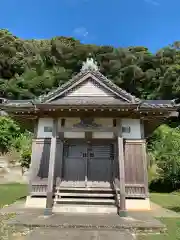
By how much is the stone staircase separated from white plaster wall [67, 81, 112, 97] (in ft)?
14.7

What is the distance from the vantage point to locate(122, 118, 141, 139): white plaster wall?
10168 mm

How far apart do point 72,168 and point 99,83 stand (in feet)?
14.3

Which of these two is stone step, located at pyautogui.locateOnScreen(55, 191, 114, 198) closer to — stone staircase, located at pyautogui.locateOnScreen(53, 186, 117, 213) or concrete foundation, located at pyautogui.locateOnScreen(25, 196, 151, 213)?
stone staircase, located at pyautogui.locateOnScreen(53, 186, 117, 213)

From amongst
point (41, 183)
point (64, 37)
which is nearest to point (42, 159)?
point (41, 183)

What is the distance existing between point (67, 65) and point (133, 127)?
41292 mm

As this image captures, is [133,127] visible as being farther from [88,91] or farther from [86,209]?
[86,209]

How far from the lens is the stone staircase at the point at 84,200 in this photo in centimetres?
889

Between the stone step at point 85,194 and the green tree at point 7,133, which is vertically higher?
the green tree at point 7,133

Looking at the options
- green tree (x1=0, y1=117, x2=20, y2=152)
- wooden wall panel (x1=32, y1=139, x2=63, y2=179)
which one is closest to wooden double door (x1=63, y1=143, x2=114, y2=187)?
wooden wall panel (x1=32, y1=139, x2=63, y2=179)

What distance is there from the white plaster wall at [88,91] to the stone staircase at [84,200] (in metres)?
4.48

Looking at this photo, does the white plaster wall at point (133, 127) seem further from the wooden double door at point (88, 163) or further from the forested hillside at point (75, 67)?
the forested hillside at point (75, 67)

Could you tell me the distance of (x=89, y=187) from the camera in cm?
977

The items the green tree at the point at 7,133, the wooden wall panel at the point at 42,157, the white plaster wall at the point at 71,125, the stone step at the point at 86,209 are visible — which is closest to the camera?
the stone step at the point at 86,209

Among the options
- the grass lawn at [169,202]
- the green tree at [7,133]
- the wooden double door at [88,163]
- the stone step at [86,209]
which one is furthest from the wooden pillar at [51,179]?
the green tree at [7,133]
